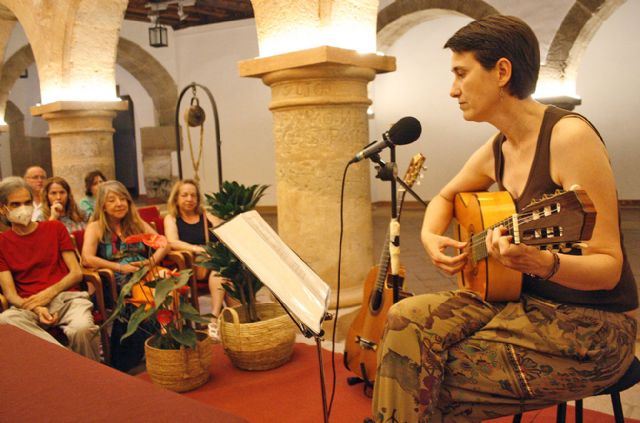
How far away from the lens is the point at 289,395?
284cm

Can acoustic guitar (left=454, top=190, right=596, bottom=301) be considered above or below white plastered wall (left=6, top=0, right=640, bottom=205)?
below

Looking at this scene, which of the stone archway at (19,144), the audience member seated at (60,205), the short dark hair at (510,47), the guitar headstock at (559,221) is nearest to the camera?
the guitar headstock at (559,221)

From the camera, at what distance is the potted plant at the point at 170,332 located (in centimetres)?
273

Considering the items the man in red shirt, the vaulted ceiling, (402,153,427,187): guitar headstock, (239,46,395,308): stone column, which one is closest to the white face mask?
the man in red shirt

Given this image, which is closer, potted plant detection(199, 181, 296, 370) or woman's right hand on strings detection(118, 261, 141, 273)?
potted plant detection(199, 181, 296, 370)

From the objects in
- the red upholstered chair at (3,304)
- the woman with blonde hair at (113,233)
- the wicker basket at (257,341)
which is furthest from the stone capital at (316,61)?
the red upholstered chair at (3,304)

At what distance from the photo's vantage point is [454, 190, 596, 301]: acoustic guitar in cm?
123

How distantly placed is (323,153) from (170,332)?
1.37 metres

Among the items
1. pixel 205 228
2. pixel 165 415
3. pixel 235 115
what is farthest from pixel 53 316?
pixel 235 115

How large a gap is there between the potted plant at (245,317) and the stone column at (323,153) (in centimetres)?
40

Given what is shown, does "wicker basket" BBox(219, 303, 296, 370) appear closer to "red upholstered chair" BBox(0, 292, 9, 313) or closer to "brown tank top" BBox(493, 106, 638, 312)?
"red upholstered chair" BBox(0, 292, 9, 313)

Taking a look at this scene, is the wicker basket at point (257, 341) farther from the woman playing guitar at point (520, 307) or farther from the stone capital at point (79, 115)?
the stone capital at point (79, 115)

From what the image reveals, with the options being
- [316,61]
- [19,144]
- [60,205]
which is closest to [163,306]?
[316,61]

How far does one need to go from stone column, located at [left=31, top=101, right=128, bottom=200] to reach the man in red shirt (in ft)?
9.50
